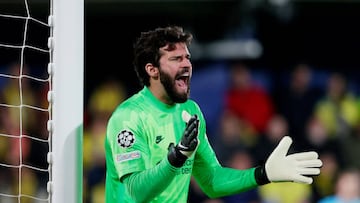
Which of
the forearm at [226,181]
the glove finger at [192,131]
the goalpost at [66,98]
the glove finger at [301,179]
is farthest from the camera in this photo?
the goalpost at [66,98]

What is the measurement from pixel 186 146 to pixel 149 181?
208 millimetres

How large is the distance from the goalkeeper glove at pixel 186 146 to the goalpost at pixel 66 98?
20.7 inches

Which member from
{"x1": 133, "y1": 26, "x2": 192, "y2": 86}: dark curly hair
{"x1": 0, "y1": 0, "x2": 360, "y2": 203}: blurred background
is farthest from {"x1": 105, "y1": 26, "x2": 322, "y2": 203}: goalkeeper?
{"x1": 0, "y1": 0, "x2": 360, "y2": 203}: blurred background

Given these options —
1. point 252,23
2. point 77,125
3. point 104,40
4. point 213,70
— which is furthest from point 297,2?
point 77,125

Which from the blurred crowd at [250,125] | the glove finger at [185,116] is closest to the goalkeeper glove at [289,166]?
the glove finger at [185,116]

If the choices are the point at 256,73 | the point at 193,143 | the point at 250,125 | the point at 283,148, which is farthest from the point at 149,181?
the point at 256,73

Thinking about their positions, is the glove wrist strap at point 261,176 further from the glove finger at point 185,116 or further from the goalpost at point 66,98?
the goalpost at point 66,98

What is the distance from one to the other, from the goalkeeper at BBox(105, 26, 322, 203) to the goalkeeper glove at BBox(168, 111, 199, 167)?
0.20ft

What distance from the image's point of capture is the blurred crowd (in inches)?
328

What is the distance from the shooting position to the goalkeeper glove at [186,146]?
3.36 metres

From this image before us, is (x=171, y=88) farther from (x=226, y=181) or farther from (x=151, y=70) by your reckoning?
(x=226, y=181)

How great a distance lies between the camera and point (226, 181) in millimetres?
3734

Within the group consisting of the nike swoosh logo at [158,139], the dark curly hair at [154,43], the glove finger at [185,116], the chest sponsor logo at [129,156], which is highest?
the dark curly hair at [154,43]

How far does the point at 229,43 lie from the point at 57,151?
6810 mm
